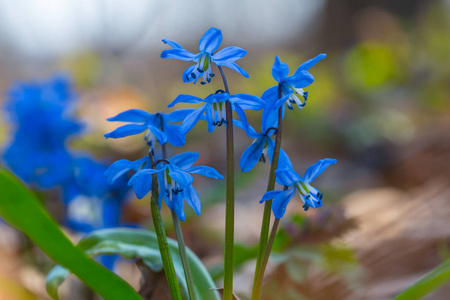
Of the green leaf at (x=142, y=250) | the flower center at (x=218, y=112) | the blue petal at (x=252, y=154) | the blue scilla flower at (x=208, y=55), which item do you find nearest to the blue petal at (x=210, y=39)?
the blue scilla flower at (x=208, y=55)

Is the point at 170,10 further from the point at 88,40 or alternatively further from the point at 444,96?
the point at 444,96

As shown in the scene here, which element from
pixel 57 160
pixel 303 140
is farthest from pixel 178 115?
pixel 303 140

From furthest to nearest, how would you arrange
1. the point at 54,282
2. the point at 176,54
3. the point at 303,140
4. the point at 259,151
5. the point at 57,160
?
the point at 303,140 < the point at 57,160 < the point at 54,282 < the point at 259,151 < the point at 176,54

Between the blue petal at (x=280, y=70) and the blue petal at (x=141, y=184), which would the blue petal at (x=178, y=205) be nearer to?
the blue petal at (x=141, y=184)

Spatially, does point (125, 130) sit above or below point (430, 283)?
above

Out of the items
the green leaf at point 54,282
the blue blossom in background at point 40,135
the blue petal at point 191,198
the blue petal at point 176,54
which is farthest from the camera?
the blue blossom in background at point 40,135

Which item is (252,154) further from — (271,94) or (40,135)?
(40,135)
